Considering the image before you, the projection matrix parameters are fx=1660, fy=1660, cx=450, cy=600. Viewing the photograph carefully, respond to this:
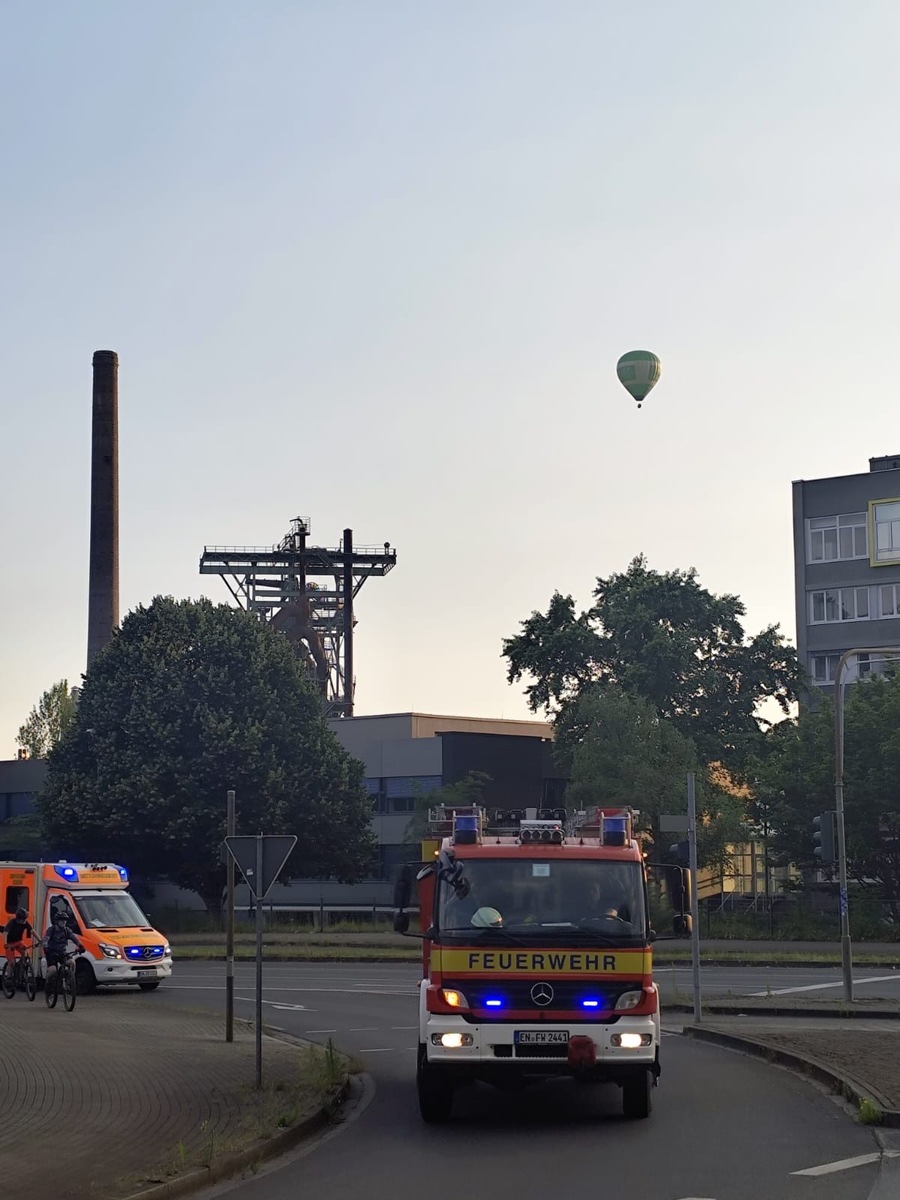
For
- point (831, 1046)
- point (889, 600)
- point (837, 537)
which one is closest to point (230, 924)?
point (831, 1046)

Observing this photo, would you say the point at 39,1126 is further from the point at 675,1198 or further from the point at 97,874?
the point at 97,874

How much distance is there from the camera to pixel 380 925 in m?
56.4

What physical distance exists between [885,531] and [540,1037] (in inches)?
2407

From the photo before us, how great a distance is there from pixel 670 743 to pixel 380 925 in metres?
11.8

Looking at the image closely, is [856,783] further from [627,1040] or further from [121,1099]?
[121,1099]

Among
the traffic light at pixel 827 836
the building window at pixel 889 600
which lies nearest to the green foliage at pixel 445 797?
the building window at pixel 889 600

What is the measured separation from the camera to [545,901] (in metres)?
14.4

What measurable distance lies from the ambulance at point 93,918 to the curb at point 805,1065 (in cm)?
1161

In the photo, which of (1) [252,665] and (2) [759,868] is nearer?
(1) [252,665]

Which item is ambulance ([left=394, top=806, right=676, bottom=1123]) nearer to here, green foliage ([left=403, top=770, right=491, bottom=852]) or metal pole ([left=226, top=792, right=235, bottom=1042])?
metal pole ([left=226, top=792, right=235, bottom=1042])

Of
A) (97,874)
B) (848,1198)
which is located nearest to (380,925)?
(97,874)

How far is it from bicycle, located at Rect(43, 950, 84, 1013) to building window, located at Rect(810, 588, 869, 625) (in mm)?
51666

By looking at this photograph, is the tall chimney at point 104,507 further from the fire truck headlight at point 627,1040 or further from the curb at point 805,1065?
the fire truck headlight at point 627,1040

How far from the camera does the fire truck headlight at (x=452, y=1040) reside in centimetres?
1387
